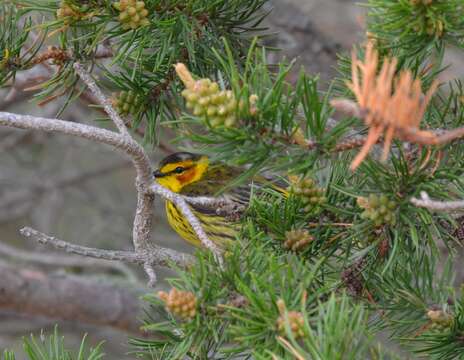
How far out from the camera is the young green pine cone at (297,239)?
55.7 inches

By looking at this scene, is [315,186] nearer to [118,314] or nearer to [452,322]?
[452,322]

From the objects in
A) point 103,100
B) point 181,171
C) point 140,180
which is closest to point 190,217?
point 140,180

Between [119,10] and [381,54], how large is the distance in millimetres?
498

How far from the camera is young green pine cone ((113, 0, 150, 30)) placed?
1.46 m

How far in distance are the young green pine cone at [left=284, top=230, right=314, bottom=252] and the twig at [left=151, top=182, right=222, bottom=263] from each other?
0.42ft

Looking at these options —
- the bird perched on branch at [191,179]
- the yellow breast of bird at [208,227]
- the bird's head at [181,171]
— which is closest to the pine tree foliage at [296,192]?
the yellow breast of bird at [208,227]

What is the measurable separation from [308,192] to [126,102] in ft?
1.61

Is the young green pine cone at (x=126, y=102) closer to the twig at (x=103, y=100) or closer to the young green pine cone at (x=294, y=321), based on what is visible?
the twig at (x=103, y=100)

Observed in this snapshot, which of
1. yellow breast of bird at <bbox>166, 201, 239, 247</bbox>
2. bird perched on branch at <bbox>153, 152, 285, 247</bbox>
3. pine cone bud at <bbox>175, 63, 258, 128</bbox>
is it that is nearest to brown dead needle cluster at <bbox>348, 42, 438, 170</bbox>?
pine cone bud at <bbox>175, 63, 258, 128</bbox>

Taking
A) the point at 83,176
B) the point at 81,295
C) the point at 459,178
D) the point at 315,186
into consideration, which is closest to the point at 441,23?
the point at 459,178

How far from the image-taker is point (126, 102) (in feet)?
5.55

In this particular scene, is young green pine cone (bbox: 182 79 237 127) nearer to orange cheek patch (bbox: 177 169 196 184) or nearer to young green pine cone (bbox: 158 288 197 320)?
young green pine cone (bbox: 158 288 197 320)

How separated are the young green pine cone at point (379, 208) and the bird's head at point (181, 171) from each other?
2.11 m

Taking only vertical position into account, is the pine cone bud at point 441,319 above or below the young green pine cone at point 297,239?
below
